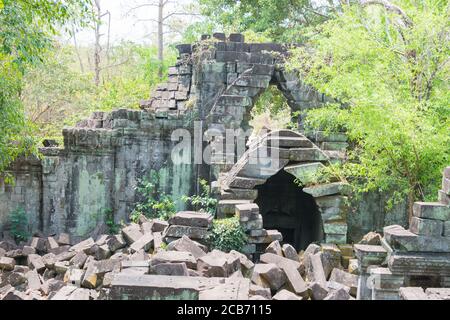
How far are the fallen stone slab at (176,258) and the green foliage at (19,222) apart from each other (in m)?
6.32

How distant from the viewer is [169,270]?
20.5 feet

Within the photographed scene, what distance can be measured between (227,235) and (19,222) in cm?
608

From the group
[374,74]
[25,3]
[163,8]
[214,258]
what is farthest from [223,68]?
[163,8]

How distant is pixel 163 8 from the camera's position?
78.3ft

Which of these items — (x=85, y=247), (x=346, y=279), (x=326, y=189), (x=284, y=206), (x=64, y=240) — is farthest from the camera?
(x=284, y=206)

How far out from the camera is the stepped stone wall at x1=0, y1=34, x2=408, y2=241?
1191 cm

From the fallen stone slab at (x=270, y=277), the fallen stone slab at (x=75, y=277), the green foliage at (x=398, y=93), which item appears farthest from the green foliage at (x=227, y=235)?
the green foliage at (x=398, y=93)

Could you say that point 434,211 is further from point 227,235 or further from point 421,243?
point 227,235

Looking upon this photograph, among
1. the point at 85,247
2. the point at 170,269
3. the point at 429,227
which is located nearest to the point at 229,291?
the point at 170,269

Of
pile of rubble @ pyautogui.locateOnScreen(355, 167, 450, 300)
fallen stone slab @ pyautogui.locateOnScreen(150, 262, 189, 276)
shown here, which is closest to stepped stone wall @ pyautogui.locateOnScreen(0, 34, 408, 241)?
pile of rubble @ pyautogui.locateOnScreen(355, 167, 450, 300)

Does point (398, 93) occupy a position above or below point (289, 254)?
above

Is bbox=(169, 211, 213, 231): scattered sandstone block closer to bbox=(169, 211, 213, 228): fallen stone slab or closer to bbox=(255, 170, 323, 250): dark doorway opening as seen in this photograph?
bbox=(169, 211, 213, 228): fallen stone slab
